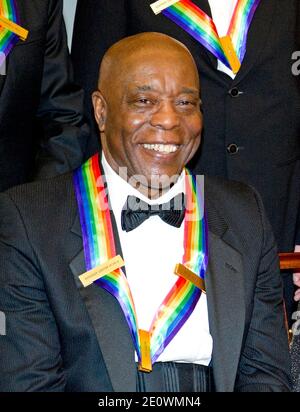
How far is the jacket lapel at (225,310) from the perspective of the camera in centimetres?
250

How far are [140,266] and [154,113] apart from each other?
0.40 metres

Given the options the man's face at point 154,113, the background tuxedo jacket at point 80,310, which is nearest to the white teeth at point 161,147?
the man's face at point 154,113

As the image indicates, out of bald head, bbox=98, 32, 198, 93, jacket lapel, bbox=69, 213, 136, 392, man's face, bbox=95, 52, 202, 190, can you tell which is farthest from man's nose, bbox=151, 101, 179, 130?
jacket lapel, bbox=69, 213, 136, 392

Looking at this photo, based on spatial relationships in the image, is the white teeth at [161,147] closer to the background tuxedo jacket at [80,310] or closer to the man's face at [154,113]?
the man's face at [154,113]

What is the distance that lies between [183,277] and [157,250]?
0.11m

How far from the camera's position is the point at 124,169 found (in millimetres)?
2602

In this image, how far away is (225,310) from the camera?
252 centimetres

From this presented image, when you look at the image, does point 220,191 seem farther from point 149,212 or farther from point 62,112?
point 62,112

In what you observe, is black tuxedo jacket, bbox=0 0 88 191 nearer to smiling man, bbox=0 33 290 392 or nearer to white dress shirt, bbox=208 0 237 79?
smiling man, bbox=0 33 290 392

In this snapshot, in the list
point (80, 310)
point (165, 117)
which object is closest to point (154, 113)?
point (165, 117)

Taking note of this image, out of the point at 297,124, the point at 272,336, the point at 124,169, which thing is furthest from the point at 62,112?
the point at 272,336

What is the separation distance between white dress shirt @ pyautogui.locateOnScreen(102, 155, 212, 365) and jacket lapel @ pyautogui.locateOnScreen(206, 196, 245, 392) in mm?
30

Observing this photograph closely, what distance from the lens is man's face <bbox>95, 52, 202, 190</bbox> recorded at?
2.53 meters
